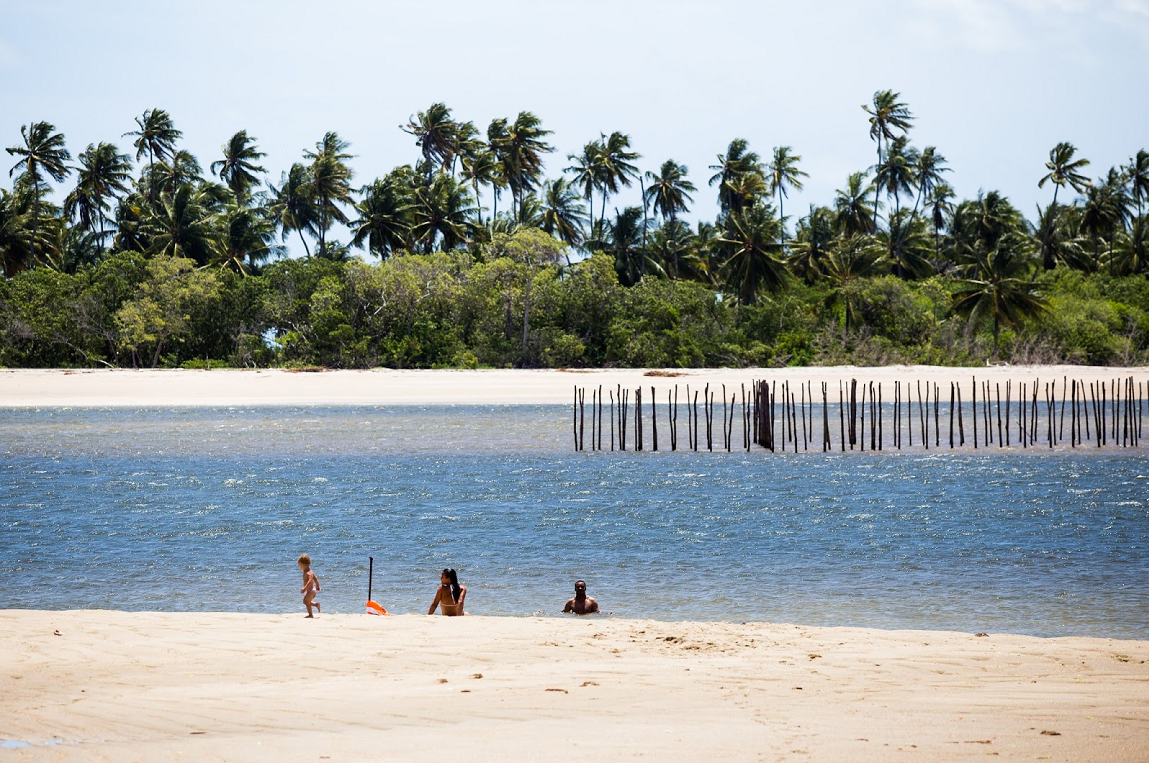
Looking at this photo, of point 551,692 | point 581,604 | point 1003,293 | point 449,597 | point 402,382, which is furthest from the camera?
point 1003,293

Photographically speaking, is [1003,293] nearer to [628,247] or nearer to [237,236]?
[628,247]

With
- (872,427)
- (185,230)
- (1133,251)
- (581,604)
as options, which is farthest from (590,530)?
(1133,251)

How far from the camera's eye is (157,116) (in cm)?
7288

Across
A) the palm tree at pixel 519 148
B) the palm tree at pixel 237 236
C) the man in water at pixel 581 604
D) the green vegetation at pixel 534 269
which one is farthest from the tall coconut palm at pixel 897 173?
the man in water at pixel 581 604

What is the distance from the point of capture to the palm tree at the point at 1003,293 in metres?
55.2

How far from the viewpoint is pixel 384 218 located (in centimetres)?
6250

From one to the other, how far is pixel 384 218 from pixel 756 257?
72.7 feet

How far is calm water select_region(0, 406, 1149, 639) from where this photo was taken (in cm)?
1330

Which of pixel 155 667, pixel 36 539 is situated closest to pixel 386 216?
pixel 36 539

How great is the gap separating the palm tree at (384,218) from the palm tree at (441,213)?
2.88ft

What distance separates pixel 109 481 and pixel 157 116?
55.1m

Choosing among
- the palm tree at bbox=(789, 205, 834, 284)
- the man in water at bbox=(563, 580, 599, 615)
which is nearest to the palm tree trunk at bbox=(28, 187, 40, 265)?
the palm tree at bbox=(789, 205, 834, 284)

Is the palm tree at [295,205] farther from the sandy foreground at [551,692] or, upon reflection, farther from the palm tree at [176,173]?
the sandy foreground at [551,692]

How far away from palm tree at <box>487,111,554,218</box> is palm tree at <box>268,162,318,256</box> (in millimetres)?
12643
